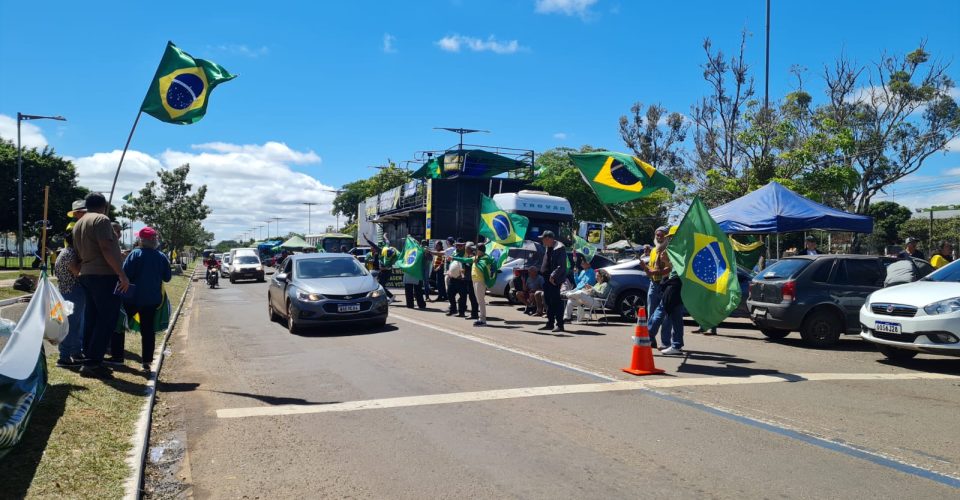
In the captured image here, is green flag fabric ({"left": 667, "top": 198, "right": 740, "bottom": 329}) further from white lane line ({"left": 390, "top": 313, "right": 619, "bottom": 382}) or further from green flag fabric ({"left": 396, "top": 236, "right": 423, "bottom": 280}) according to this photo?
green flag fabric ({"left": 396, "top": 236, "right": 423, "bottom": 280})

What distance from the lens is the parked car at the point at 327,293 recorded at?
1214 cm

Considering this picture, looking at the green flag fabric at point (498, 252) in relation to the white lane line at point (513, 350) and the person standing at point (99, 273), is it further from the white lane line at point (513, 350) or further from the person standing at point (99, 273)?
the person standing at point (99, 273)

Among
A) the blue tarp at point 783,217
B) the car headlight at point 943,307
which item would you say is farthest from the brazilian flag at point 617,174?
the blue tarp at point 783,217

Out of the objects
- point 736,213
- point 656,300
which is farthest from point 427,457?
point 736,213

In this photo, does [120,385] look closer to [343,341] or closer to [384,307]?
[343,341]

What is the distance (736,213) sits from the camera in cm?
1706

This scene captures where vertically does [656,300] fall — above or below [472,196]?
below

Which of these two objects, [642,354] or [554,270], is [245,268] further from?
[642,354]

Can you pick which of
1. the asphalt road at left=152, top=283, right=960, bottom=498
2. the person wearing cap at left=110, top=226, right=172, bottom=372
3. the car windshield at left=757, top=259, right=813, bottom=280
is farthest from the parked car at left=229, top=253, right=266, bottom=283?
the car windshield at left=757, top=259, right=813, bottom=280

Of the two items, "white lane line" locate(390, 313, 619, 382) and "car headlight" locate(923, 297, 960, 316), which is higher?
"car headlight" locate(923, 297, 960, 316)

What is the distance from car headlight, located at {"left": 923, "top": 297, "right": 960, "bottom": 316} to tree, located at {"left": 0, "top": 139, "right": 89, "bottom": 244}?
159 ft

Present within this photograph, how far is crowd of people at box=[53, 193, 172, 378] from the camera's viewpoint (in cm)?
716

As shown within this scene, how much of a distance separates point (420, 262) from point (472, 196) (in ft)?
43.5

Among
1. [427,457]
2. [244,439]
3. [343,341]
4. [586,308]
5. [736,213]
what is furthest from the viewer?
[736,213]
